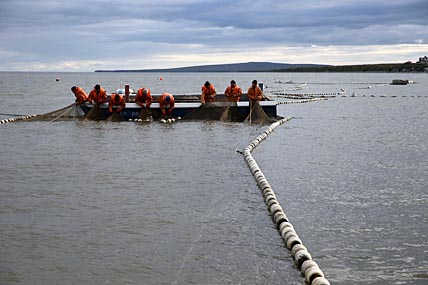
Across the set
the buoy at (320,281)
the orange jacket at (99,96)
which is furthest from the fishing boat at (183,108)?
the buoy at (320,281)

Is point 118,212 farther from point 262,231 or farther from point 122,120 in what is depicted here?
point 122,120

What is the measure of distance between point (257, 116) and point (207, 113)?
2038 millimetres

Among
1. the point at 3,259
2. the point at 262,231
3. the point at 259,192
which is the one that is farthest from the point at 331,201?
the point at 3,259

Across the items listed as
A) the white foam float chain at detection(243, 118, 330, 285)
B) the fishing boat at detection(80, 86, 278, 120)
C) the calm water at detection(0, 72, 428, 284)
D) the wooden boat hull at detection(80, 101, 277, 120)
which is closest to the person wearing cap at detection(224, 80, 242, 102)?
the fishing boat at detection(80, 86, 278, 120)

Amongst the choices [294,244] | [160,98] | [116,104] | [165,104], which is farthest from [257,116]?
[294,244]

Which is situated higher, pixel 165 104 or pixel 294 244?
pixel 165 104

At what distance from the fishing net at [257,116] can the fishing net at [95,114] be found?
6.07m

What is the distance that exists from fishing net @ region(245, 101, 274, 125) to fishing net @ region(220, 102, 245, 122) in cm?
50

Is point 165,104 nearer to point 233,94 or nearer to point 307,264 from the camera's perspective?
point 233,94

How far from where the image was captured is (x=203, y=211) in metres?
10.1

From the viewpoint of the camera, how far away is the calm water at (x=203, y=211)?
7.53m

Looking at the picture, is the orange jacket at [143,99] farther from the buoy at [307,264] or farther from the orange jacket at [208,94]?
the buoy at [307,264]

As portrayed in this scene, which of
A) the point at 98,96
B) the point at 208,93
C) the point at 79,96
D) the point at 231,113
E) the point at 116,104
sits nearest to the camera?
the point at 231,113

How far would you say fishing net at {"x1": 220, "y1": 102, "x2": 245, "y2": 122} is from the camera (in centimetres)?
2498
